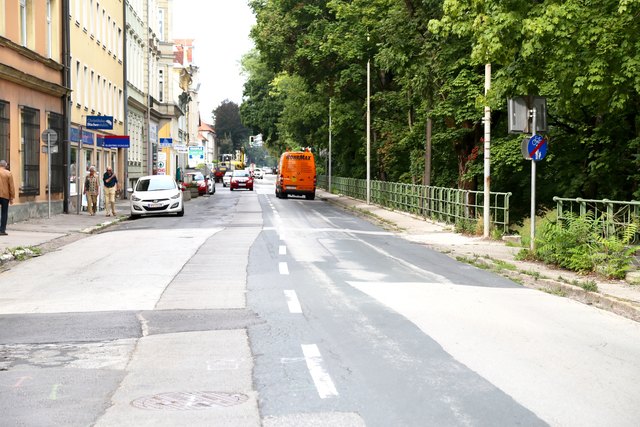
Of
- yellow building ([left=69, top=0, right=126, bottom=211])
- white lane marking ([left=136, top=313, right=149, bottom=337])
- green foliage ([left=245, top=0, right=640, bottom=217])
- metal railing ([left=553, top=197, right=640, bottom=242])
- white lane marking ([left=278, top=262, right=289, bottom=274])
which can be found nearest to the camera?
white lane marking ([left=136, top=313, right=149, bottom=337])

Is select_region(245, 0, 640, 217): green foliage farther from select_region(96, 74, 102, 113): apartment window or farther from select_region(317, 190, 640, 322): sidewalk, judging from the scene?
select_region(96, 74, 102, 113): apartment window

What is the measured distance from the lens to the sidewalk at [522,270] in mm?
11945

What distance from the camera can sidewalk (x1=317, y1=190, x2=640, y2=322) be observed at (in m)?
11.9

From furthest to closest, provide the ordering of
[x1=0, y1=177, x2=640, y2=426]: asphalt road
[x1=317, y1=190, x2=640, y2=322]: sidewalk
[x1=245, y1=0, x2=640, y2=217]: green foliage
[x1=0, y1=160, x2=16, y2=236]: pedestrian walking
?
[x1=0, y1=160, x2=16, y2=236]: pedestrian walking < [x1=245, y1=0, x2=640, y2=217]: green foliage < [x1=317, y1=190, x2=640, y2=322]: sidewalk < [x1=0, y1=177, x2=640, y2=426]: asphalt road

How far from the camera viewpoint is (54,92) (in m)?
32.1

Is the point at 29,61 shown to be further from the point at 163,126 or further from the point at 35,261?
the point at 163,126

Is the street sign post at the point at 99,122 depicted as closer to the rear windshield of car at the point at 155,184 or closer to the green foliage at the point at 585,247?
the rear windshield of car at the point at 155,184

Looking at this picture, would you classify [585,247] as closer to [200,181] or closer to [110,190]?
[110,190]

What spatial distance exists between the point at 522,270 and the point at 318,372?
30.5 ft

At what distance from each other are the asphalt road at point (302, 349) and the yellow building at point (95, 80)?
75.7ft

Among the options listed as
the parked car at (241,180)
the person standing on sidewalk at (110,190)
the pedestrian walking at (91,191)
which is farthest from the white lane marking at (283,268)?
the parked car at (241,180)

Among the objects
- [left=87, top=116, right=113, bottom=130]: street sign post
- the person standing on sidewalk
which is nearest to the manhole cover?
[left=87, top=116, right=113, bottom=130]: street sign post

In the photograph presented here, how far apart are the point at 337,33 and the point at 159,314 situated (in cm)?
3922

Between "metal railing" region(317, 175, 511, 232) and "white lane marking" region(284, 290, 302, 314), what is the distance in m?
13.7
